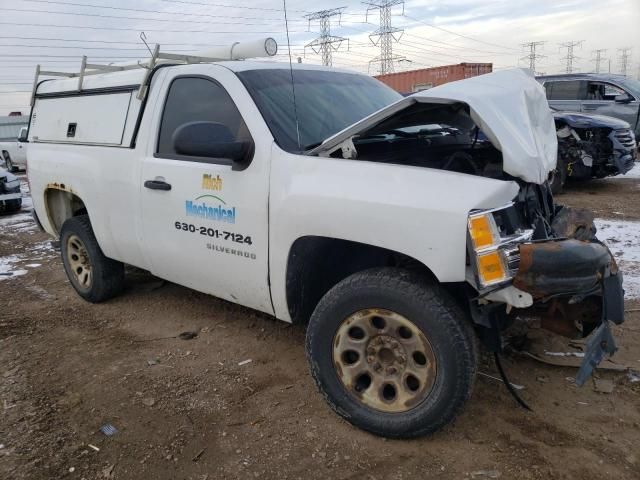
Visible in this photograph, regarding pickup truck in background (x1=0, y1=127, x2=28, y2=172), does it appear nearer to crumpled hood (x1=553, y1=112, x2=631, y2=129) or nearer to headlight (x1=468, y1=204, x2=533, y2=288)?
crumpled hood (x1=553, y1=112, x2=631, y2=129)

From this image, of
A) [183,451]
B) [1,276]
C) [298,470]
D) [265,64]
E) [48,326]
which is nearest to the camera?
[298,470]

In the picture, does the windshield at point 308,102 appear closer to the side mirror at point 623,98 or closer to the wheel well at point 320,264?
the wheel well at point 320,264

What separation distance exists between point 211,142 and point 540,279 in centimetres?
187

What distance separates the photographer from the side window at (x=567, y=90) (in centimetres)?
1188

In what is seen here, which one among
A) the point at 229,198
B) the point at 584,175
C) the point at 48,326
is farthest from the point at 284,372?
the point at 584,175

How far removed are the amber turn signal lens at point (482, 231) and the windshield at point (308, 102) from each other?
1171 mm

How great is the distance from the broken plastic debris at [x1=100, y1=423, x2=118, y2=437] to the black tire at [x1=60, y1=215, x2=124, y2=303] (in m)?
1.99

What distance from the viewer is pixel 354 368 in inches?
110

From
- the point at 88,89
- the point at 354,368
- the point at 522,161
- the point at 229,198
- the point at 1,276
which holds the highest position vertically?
the point at 88,89

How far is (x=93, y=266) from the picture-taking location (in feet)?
15.4

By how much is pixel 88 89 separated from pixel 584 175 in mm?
7659

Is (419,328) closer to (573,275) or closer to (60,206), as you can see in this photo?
(573,275)

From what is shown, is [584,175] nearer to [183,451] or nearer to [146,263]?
[146,263]

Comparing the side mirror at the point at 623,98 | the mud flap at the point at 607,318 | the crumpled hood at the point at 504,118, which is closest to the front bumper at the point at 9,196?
the crumpled hood at the point at 504,118
